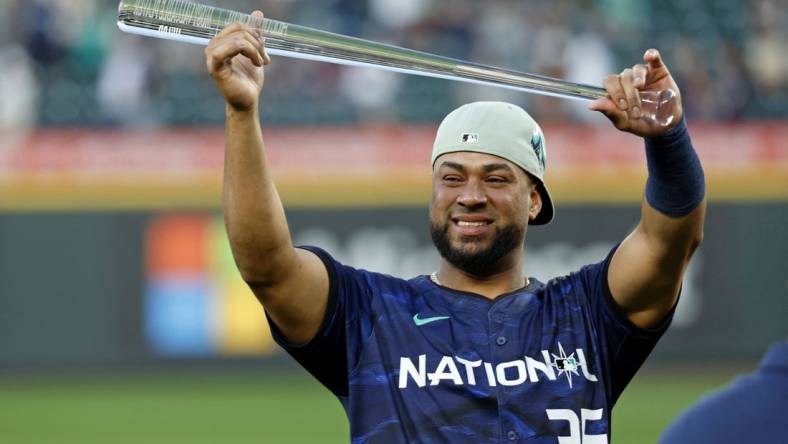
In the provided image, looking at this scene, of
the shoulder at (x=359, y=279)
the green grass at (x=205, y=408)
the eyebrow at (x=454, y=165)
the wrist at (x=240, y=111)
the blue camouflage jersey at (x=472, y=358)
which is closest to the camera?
the wrist at (x=240, y=111)

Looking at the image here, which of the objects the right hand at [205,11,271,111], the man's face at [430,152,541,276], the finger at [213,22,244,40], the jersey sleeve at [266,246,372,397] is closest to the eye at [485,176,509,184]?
the man's face at [430,152,541,276]

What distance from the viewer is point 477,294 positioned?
A: 3.84 meters

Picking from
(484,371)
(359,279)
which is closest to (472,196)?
(359,279)

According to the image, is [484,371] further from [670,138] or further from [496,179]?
[670,138]

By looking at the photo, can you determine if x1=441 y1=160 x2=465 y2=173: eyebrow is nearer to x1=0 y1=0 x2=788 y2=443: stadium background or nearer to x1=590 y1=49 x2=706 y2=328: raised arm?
x1=590 y1=49 x2=706 y2=328: raised arm

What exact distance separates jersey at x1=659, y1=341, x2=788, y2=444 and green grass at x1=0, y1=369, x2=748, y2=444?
7.56m

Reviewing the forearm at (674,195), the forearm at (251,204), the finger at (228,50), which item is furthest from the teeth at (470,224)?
the finger at (228,50)

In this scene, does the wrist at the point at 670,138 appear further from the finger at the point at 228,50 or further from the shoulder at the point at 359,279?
the finger at the point at 228,50

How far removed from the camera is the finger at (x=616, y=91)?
3.49 metres

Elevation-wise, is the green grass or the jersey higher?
the green grass

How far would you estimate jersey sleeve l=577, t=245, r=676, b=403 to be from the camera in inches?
146

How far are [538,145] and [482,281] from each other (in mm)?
439

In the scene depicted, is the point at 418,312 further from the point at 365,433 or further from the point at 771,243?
the point at 771,243

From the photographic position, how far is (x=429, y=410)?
3523mm
